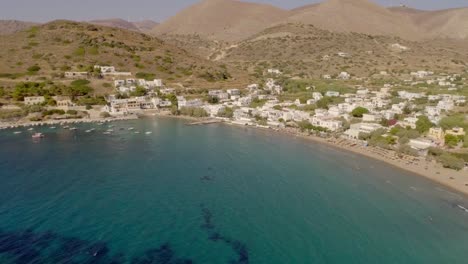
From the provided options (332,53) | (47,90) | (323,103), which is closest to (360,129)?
(323,103)

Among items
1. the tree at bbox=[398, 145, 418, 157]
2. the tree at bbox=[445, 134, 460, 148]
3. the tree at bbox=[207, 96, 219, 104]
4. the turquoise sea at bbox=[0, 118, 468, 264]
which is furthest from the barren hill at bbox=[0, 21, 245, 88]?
the tree at bbox=[445, 134, 460, 148]

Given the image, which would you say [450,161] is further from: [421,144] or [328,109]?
[328,109]

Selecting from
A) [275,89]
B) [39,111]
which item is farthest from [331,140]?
[39,111]

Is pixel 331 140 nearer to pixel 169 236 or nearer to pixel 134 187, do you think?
pixel 134 187

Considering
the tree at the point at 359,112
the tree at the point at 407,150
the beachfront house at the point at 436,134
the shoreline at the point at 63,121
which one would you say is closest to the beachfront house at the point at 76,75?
the shoreline at the point at 63,121

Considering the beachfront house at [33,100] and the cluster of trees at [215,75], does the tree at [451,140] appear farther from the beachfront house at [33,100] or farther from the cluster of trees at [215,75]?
the beachfront house at [33,100]

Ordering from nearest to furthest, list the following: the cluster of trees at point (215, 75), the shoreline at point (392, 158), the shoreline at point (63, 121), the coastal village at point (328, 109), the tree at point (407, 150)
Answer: the shoreline at point (392, 158) → the tree at point (407, 150) → the coastal village at point (328, 109) → the shoreline at point (63, 121) → the cluster of trees at point (215, 75)

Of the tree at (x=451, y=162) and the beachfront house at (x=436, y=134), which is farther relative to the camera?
the beachfront house at (x=436, y=134)
